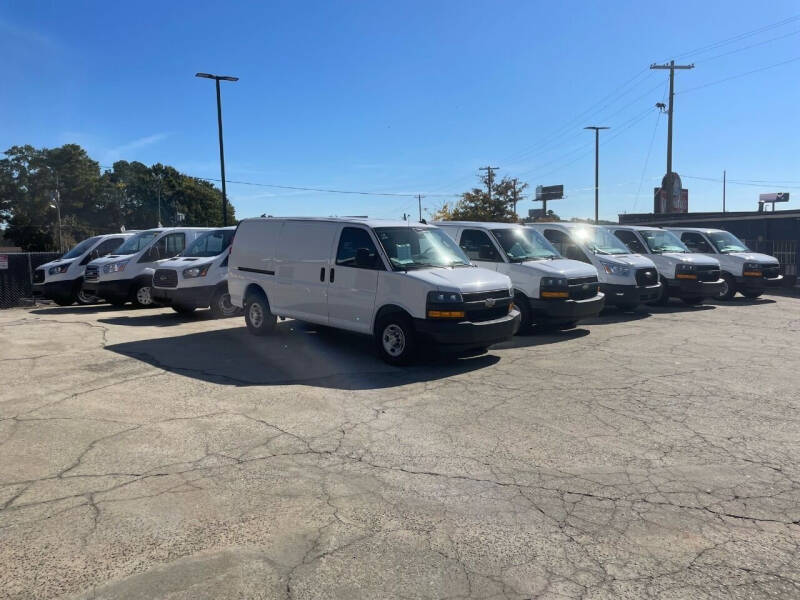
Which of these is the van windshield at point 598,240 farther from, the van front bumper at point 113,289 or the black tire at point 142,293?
the van front bumper at point 113,289

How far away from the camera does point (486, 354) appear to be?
9.12 m

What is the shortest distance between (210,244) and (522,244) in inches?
275

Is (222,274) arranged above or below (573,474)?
above

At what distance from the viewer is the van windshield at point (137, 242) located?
15.4 metres

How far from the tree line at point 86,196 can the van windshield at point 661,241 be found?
70.5 metres

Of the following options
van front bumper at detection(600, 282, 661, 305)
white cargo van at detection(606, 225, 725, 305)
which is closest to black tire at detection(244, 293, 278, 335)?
van front bumper at detection(600, 282, 661, 305)

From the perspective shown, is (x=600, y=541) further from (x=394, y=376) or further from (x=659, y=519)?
(x=394, y=376)

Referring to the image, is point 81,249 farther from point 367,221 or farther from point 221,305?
point 367,221

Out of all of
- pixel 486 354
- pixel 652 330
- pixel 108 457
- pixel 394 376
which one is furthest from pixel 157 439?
pixel 652 330

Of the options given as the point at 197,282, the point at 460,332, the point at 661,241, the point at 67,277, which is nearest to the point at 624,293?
the point at 661,241

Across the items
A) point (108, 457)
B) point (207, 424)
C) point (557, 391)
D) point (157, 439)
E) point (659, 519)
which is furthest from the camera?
point (557, 391)

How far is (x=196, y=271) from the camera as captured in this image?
1290cm

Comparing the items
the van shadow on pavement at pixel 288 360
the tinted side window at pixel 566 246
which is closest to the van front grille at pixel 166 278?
the van shadow on pavement at pixel 288 360

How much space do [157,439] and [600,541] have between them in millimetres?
3824
